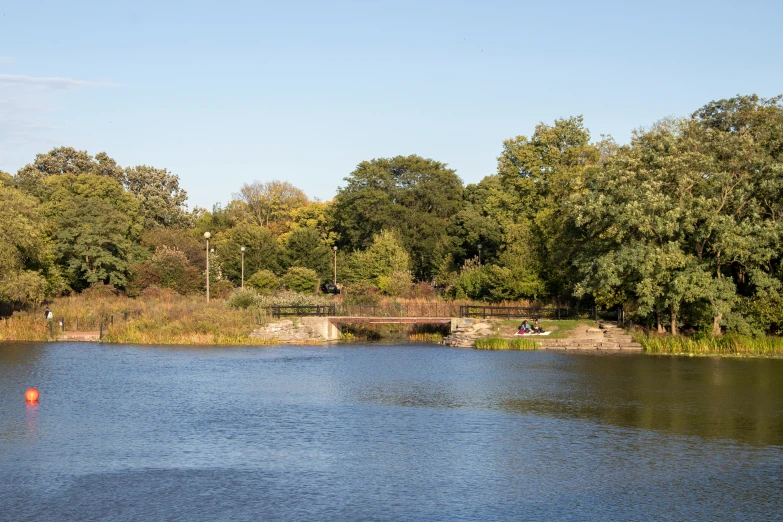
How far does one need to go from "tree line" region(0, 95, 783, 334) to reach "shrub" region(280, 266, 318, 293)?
100 mm

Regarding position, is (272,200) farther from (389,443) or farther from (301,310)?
(389,443)

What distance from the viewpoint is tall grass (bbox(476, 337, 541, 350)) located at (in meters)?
42.0

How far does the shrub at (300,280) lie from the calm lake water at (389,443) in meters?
30.6

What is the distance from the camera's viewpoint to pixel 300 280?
64.2 meters

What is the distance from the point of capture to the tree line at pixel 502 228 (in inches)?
1560

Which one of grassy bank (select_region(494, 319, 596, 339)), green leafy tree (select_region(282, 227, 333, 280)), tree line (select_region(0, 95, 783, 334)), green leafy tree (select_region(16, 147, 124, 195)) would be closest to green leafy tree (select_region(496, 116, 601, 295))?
tree line (select_region(0, 95, 783, 334))

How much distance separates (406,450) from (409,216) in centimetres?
6200

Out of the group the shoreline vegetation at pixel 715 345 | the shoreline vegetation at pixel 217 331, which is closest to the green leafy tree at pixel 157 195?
the shoreline vegetation at pixel 217 331

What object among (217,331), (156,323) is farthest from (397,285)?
(156,323)

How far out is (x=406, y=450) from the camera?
747 inches

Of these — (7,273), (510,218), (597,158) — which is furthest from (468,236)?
(7,273)

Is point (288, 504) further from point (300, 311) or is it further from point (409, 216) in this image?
point (409, 216)

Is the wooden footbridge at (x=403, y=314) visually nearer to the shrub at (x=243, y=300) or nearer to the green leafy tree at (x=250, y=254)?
the shrub at (x=243, y=300)

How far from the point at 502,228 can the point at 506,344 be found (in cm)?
2864
